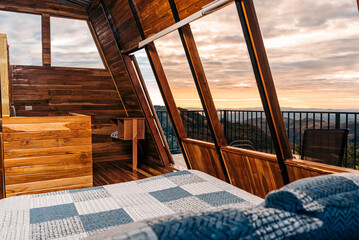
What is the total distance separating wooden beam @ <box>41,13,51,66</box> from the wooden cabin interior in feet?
0.06

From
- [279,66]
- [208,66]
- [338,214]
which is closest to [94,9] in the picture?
[208,66]

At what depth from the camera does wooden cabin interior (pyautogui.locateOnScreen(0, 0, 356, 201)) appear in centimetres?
277

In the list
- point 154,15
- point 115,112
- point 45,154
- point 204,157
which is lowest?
point 204,157

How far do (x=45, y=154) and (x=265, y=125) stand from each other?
2.98m

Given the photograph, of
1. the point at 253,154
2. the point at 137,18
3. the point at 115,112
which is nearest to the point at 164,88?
the point at 137,18

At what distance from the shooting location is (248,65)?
3291mm

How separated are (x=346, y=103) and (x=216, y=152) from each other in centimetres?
157

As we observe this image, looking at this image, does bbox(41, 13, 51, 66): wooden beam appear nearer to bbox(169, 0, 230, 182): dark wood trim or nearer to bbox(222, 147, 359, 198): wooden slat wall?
bbox(169, 0, 230, 182): dark wood trim

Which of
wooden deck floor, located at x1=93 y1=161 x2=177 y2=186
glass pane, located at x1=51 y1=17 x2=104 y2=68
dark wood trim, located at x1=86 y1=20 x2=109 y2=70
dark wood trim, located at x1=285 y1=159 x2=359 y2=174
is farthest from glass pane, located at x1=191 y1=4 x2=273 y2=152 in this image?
glass pane, located at x1=51 y1=17 x2=104 y2=68

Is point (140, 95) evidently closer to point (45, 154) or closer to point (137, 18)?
point (137, 18)

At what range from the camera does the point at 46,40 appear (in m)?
5.40

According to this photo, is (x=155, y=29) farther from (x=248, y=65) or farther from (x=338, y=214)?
(x=338, y=214)

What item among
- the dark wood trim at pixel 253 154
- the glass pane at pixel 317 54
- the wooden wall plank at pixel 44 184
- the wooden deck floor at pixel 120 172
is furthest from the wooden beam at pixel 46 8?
the glass pane at pixel 317 54

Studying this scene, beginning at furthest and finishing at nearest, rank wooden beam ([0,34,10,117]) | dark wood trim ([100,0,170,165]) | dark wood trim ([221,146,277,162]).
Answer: dark wood trim ([100,0,170,165]) < wooden beam ([0,34,10,117]) < dark wood trim ([221,146,277,162])
